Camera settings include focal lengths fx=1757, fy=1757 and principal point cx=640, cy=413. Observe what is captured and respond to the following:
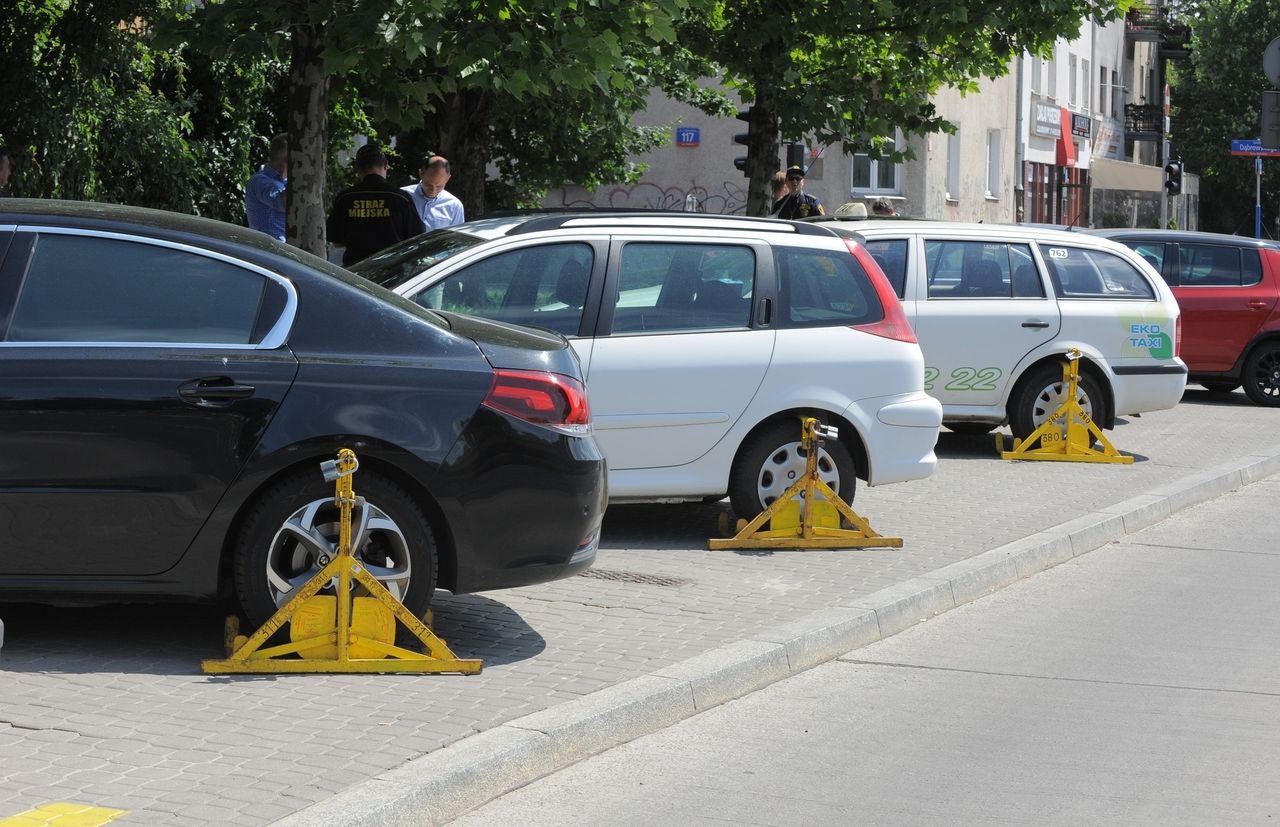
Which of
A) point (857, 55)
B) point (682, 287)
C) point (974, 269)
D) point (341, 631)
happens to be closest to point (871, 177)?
point (857, 55)

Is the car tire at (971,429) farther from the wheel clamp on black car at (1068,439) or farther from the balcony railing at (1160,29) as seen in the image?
the balcony railing at (1160,29)

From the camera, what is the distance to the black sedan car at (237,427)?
6.14 metres

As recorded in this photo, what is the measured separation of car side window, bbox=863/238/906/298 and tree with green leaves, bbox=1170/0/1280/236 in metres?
48.5

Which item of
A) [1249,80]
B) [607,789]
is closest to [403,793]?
[607,789]

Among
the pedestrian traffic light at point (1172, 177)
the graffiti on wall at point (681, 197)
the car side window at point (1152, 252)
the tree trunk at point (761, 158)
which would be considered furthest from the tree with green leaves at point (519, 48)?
the pedestrian traffic light at point (1172, 177)

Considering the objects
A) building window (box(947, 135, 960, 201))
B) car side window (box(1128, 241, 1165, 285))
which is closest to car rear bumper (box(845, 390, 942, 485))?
car side window (box(1128, 241, 1165, 285))

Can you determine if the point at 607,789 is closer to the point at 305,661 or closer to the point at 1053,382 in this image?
the point at 305,661

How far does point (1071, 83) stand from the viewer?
5272 centimetres

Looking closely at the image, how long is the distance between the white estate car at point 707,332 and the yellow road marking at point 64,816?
440cm

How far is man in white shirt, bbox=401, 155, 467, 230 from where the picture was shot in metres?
13.7

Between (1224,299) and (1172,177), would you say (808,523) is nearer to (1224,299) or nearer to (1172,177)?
(1224,299)

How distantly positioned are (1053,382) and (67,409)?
9.13m

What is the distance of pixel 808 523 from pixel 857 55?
37.3 ft

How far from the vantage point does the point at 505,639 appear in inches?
271
